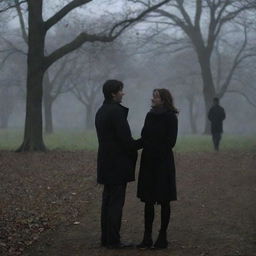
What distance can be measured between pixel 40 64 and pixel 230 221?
13379mm

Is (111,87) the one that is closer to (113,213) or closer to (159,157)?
(159,157)

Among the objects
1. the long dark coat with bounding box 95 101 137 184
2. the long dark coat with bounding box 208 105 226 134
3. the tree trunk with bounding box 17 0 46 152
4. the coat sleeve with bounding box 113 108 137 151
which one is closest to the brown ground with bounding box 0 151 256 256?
the long dark coat with bounding box 95 101 137 184

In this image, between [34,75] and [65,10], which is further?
[34,75]

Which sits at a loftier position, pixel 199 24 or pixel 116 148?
pixel 199 24

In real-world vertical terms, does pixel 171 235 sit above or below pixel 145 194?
below

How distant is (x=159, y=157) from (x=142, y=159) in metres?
0.26

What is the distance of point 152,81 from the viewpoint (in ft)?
208

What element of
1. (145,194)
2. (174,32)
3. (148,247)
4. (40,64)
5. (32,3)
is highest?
(174,32)

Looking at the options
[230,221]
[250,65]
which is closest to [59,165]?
[230,221]

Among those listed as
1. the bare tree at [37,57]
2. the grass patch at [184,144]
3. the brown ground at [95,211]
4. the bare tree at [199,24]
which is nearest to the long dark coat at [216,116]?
the grass patch at [184,144]

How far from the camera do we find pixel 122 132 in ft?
23.3

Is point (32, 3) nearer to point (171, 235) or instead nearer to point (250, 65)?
point (171, 235)

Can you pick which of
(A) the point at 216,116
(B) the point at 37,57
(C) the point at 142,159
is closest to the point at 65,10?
(B) the point at 37,57

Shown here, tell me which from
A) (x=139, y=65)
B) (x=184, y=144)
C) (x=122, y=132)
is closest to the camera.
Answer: (x=122, y=132)
